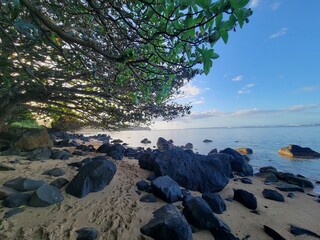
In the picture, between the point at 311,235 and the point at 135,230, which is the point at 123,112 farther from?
the point at 311,235

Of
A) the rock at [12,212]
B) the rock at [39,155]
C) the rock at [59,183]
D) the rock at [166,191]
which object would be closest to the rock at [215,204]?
the rock at [166,191]

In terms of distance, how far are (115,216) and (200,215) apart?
181 centimetres

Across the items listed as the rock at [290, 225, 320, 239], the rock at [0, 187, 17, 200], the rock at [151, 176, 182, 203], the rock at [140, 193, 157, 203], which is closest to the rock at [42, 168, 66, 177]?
the rock at [0, 187, 17, 200]

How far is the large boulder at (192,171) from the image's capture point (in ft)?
23.1

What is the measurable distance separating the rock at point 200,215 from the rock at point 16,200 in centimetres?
349

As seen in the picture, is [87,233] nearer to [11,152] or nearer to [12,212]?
[12,212]

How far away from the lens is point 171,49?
233 cm

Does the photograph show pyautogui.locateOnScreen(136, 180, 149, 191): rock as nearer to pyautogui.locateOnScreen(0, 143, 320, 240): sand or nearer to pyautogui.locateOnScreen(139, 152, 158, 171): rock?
pyautogui.locateOnScreen(0, 143, 320, 240): sand

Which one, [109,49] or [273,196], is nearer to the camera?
[109,49]

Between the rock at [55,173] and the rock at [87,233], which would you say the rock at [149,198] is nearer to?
the rock at [87,233]

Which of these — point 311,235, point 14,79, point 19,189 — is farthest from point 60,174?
point 311,235

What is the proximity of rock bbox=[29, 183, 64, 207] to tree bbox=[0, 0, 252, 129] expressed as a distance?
7.71ft

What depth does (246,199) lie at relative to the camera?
18.9ft

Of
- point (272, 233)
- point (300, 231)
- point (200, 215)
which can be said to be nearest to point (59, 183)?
point (200, 215)
